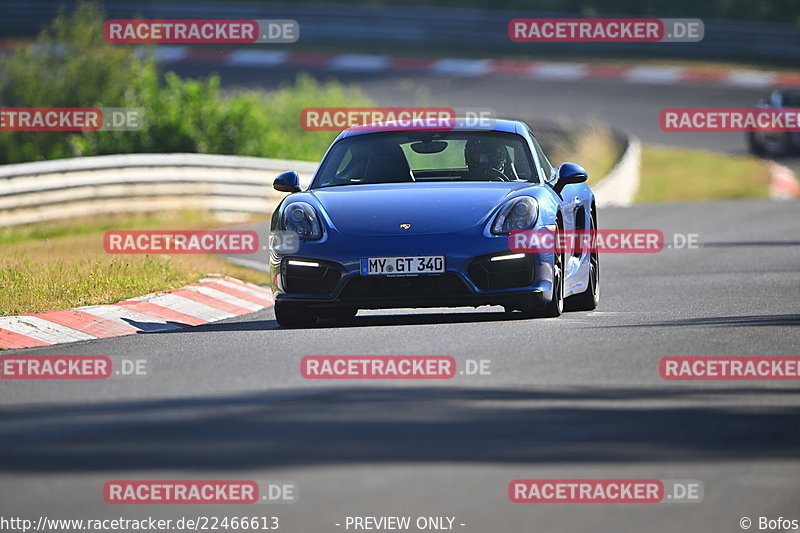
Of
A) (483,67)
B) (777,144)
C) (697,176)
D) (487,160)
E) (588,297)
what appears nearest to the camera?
(487,160)

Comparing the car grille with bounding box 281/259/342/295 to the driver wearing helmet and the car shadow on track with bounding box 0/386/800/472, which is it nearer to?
the driver wearing helmet

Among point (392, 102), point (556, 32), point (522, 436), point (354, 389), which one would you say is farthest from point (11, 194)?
point (556, 32)

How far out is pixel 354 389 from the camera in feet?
24.2

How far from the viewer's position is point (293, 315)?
33.7 feet

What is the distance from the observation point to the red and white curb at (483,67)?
130ft

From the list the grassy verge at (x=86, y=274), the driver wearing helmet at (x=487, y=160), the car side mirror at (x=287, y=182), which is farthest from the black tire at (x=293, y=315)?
the grassy verge at (x=86, y=274)

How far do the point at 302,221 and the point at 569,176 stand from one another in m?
1.96

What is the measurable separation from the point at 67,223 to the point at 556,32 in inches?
967

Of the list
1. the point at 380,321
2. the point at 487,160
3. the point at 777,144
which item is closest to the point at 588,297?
the point at 487,160

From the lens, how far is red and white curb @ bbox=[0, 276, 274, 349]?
10.1 metres

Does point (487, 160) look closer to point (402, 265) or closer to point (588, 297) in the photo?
point (588, 297)

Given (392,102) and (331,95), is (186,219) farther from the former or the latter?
(392,102)

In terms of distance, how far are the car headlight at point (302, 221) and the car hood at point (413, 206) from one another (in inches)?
4.0

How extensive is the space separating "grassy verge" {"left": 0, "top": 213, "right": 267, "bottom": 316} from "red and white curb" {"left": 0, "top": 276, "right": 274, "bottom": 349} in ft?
0.72
